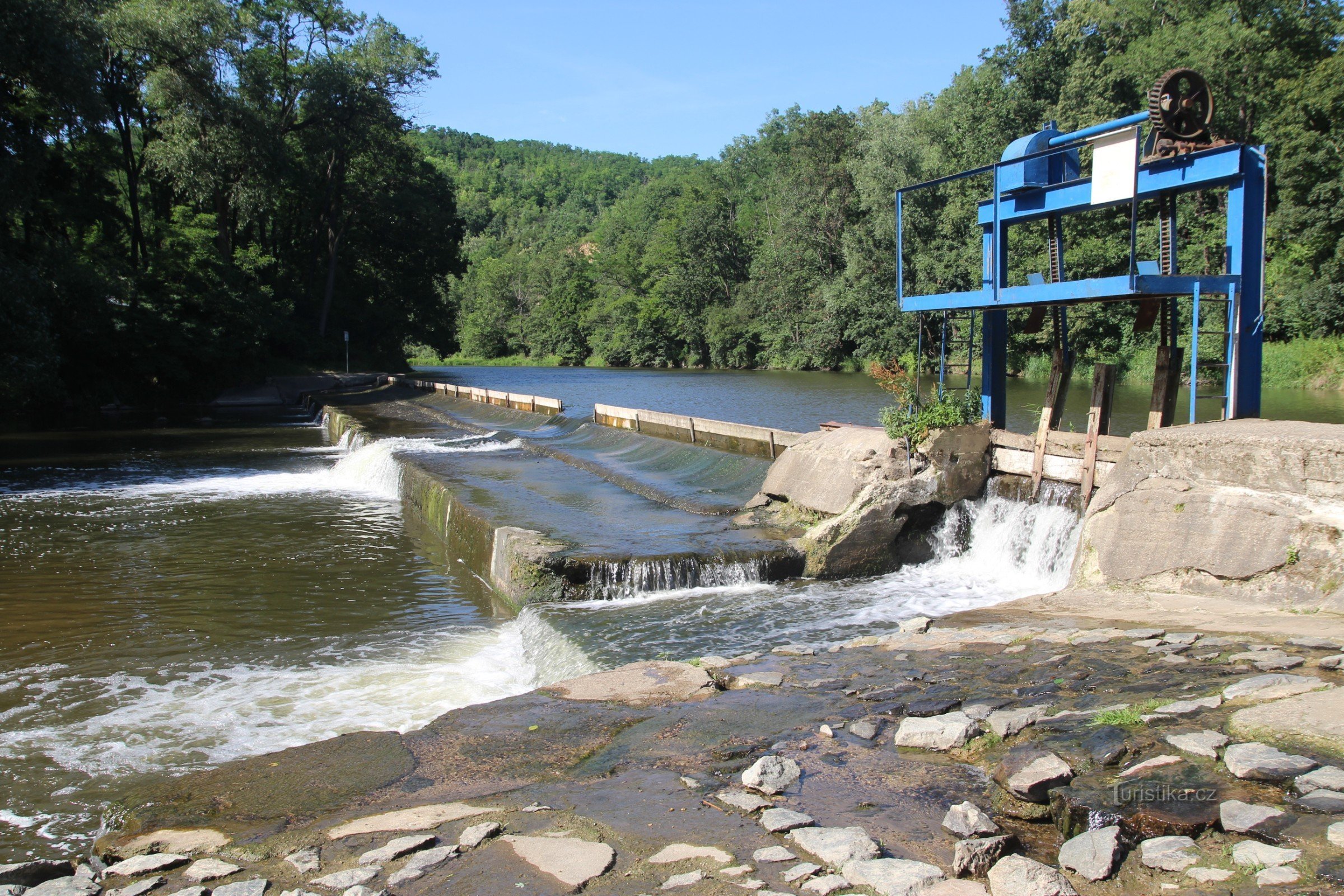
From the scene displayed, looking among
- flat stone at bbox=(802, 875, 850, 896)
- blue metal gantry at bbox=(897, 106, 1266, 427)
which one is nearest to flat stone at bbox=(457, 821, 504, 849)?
flat stone at bbox=(802, 875, 850, 896)

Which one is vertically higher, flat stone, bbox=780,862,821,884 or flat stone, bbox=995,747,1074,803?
flat stone, bbox=995,747,1074,803

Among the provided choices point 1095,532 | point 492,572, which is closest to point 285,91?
point 492,572

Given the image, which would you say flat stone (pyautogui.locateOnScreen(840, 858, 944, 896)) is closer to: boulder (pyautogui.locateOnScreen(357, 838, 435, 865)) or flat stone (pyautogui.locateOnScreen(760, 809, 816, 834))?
flat stone (pyautogui.locateOnScreen(760, 809, 816, 834))

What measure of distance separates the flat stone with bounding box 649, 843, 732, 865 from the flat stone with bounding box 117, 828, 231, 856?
76.5 inches

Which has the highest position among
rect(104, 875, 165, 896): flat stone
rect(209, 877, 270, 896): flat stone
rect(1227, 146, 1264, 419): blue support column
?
rect(1227, 146, 1264, 419): blue support column

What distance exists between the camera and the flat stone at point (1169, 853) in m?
3.34

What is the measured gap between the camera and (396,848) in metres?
3.90

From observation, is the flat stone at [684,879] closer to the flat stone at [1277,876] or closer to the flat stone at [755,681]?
the flat stone at [1277,876]

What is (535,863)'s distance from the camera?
3740 mm

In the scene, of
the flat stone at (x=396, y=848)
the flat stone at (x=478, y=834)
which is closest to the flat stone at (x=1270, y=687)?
the flat stone at (x=478, y=834)

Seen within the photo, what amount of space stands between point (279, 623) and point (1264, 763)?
342 inches

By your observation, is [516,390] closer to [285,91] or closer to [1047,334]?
[285,91]

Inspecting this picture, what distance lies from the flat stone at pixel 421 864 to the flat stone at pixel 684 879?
916mm

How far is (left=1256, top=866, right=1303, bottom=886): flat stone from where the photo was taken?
3.12 m
